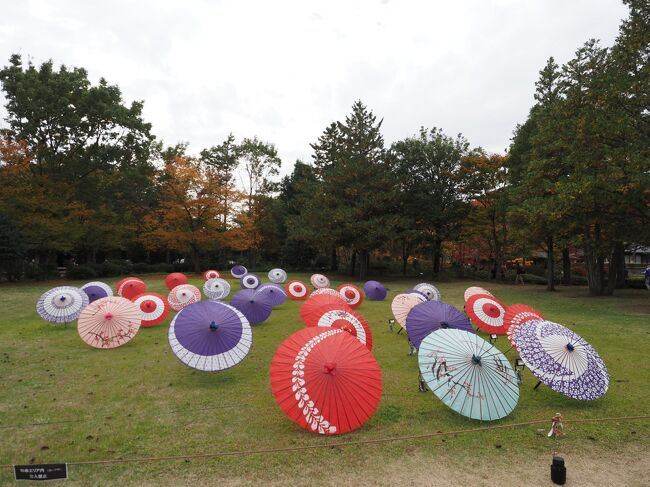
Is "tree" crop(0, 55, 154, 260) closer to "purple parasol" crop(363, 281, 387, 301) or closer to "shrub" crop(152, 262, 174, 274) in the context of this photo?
"shrub" crop(152, 262, 174, 274)

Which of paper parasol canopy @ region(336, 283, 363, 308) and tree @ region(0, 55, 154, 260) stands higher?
tree @ region(0, 55, 154, 260)

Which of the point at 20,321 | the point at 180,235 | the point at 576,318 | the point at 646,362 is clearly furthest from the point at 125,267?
the point at 646,362

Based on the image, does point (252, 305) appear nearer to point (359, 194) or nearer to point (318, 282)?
point (318, 282)

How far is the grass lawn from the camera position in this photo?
15.7 ft

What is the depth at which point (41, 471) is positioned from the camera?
12.0ft

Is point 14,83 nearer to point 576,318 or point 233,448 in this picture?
point 233,448

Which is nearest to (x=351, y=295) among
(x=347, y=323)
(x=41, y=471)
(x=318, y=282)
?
(x=318, y=282)

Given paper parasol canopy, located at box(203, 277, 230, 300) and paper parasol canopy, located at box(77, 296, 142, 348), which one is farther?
paper parasol canopy, located at box(203, 277, 230, 300)

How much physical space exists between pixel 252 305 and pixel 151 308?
338 centimetres

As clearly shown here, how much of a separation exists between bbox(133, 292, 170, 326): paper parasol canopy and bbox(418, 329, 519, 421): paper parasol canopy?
10.2 meters

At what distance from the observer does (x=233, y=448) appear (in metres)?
5.37

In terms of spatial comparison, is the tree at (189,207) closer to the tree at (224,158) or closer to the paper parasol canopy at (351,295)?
the tree at (224,158)

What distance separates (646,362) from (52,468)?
11896 mm

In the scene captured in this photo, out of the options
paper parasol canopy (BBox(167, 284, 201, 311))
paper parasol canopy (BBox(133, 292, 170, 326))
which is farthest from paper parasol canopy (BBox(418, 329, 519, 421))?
paper parasol canopy (BBox(167, 284, 201, 311))
